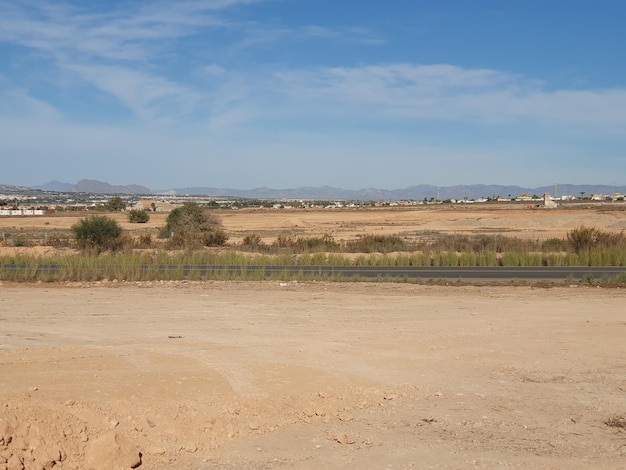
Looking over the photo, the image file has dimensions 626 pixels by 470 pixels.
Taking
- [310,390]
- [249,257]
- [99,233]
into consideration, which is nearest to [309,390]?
[310,390]

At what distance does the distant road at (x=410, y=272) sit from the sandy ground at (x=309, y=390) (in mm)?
11174

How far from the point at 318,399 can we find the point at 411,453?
6.10ft

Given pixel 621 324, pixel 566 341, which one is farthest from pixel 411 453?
pixel 621 324

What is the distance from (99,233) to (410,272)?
85.1 feet

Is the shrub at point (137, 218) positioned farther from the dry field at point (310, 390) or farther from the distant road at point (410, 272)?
the dry field at point (310, 390)

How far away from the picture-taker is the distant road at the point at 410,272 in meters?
28.7

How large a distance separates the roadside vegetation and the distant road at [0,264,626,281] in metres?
0.13

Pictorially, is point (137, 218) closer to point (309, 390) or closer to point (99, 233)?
point (99, 233)

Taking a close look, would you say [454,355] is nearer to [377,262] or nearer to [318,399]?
[318,399]

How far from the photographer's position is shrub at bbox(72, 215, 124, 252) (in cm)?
4500

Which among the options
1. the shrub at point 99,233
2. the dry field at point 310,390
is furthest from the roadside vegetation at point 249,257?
the dry field at point 310,390

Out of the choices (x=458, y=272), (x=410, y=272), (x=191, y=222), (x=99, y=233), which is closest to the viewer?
(x=458, y=272)

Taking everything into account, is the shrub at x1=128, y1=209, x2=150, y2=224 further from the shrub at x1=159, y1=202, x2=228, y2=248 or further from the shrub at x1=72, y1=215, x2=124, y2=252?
the shrub at x1=72, y1=215, x2=124, y2=252

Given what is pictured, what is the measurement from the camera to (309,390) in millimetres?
9883
